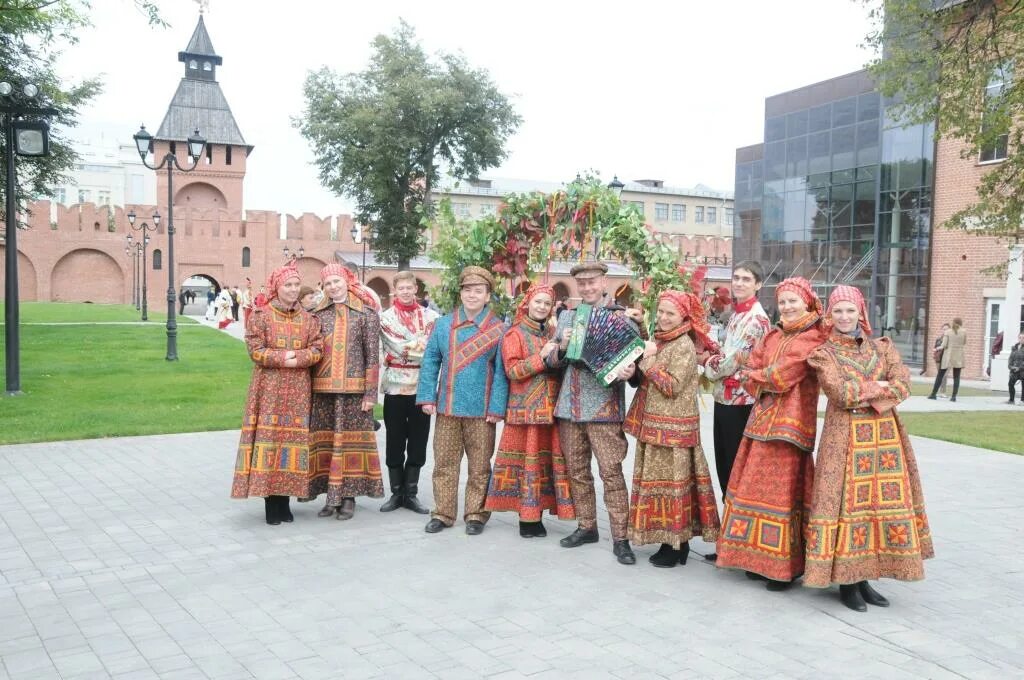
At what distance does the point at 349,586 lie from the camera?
550 cm

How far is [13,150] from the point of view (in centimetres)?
1383

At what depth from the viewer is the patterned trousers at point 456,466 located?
6785mm

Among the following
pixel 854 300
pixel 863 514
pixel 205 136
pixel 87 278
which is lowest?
pixel 863 514

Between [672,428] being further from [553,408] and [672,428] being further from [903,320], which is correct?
[903,320]

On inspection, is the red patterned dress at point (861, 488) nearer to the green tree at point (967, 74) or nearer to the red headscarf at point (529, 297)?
the red headscarf at point (529, 297)

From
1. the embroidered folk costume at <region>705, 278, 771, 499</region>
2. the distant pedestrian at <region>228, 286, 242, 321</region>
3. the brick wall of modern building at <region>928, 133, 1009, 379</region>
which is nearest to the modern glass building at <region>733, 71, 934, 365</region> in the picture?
the brick wall of modern building at <region>928, 133, 1009, 379</region>

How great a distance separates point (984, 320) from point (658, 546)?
68.8 ft

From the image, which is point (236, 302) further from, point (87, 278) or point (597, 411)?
point (597, 411)

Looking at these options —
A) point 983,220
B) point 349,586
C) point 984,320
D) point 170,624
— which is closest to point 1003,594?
point 349,586

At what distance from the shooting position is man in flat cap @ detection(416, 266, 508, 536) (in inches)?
263

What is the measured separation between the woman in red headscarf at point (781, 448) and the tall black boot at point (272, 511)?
3.53m

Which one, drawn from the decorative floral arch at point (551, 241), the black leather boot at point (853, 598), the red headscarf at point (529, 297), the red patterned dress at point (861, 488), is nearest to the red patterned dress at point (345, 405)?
the decorative floral arch at point (551, 241)

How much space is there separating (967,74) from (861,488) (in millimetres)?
12448

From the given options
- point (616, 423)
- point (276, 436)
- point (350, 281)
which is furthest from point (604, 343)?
point (276, 436)
